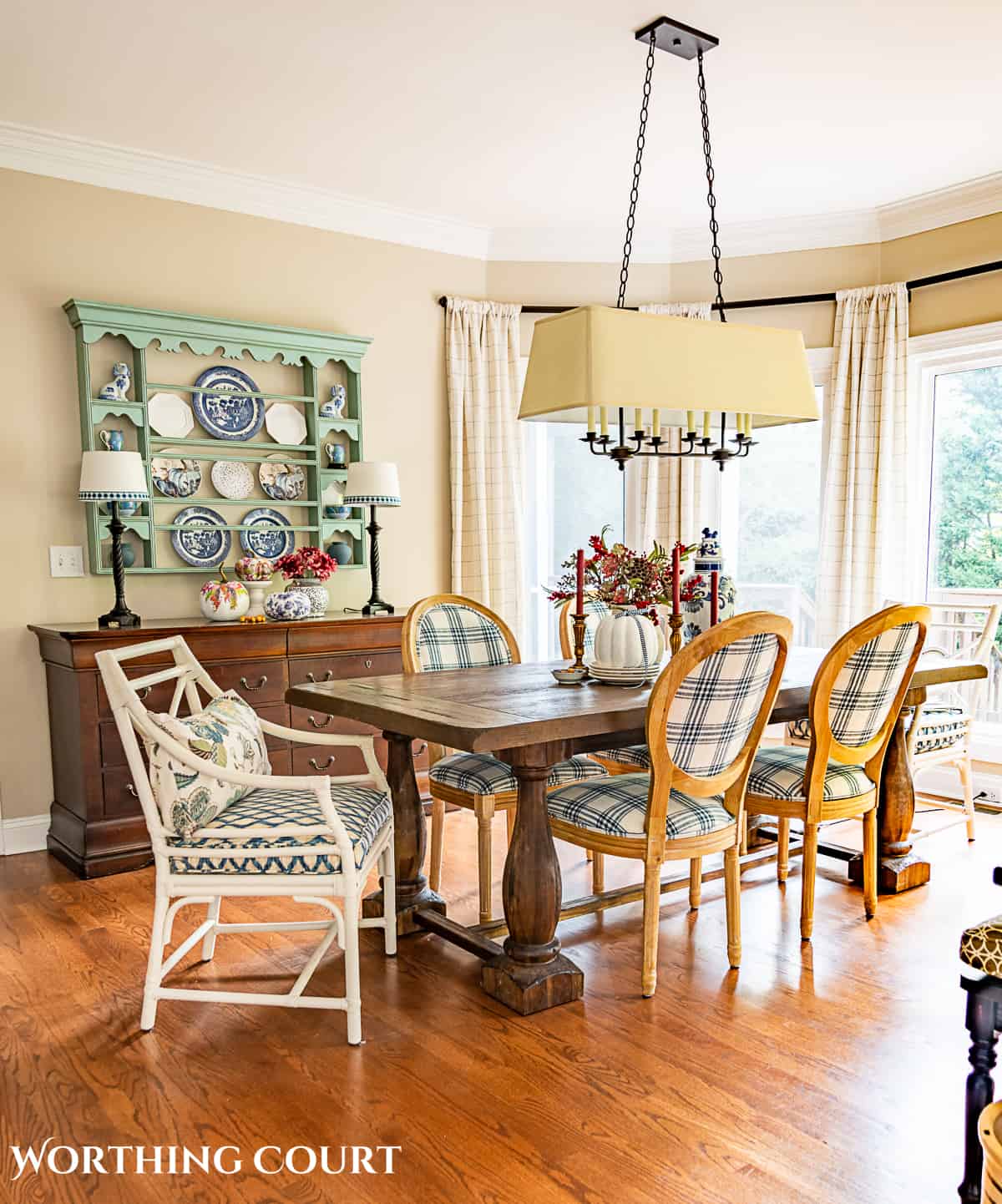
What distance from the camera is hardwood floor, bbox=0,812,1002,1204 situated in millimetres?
1888

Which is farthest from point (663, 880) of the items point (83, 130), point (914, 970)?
point (83, 130)

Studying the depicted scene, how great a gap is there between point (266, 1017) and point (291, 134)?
327 centimetres

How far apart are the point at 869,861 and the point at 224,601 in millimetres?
2625

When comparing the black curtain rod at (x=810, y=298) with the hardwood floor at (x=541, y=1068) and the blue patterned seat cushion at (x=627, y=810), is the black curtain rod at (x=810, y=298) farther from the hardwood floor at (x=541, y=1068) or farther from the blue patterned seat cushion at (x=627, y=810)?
the hardwood floor at (x=541, y=1068)

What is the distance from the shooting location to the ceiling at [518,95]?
123 inches

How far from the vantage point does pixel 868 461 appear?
195 inches

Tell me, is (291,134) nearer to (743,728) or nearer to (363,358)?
(363,358)

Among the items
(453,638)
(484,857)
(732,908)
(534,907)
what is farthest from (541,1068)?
(453,638)

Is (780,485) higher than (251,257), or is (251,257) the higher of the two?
(251,257)

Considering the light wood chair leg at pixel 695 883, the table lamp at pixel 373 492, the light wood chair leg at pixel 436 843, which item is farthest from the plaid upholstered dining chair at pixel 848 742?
the table lamp at pixel 373 492

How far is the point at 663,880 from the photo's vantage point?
3412 mm

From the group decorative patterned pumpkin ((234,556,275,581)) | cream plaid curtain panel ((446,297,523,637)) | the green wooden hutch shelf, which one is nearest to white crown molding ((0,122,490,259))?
cream plaid curtain panel ((446,297,523,637))

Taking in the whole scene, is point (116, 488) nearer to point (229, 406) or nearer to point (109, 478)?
point (109, 478)

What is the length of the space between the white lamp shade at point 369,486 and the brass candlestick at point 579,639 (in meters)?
1.67
